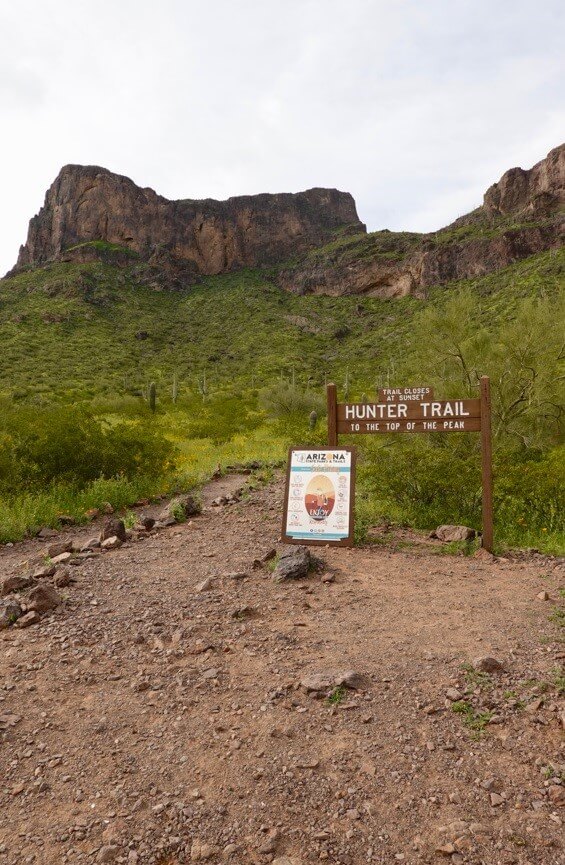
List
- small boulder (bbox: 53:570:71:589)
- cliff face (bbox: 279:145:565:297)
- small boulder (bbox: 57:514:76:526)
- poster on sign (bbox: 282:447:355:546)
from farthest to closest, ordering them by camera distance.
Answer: cliff face (bbox: 279:145:565:297), small boulder (bbox: 57:514:76:526), poster on sign (bbox: 282:447:355:546), small boulder (bbox: 53:570:71:589)

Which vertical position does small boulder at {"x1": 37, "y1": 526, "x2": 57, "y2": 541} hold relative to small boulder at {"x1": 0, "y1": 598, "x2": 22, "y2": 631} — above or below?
below

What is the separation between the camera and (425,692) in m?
3.39

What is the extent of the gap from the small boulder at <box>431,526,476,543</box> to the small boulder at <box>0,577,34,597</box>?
528cm

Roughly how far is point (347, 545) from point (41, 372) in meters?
47.5

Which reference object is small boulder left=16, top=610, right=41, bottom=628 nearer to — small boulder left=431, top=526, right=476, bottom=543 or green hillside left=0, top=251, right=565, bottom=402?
small boulder left=431, top=526, right=476, bottom=543

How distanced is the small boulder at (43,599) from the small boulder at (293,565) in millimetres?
2222

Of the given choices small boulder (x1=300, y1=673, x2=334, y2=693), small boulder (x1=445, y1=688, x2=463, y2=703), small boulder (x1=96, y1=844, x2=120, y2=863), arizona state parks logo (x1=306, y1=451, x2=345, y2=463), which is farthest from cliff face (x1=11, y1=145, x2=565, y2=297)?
small boulder (x1=96, y1=844, x2=120, y2=863)

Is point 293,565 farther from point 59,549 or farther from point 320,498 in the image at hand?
point 59,549

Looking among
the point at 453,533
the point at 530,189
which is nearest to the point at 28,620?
the point at 453,533

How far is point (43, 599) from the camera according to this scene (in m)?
4.86

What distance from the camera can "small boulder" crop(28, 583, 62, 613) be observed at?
480cm

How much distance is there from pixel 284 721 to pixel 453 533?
15.5ft

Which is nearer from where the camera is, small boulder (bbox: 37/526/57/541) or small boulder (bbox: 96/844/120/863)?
small boulder (bbox: 96/844/120/863)

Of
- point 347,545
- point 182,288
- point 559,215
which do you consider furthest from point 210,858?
point 182,288
